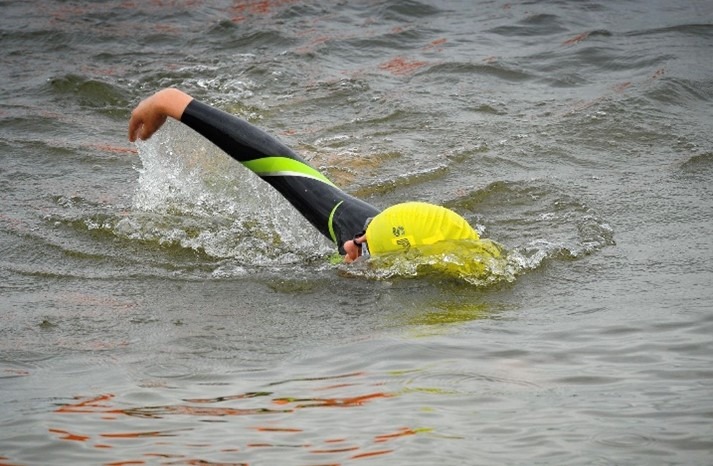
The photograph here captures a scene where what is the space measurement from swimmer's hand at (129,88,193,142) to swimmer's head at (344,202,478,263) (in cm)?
151

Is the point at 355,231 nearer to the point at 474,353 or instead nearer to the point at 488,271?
the point at 488,271

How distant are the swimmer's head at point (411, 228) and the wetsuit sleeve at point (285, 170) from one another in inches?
16.4

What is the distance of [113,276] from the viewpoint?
25.7 feet

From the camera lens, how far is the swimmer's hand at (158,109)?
7.56 meters

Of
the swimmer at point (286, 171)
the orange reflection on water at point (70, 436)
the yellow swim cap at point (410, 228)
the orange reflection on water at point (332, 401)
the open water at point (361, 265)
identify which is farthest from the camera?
the swimmer at point (286, 171)

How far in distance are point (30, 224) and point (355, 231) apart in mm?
2929

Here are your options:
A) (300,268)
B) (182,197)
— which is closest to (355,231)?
(300,268)

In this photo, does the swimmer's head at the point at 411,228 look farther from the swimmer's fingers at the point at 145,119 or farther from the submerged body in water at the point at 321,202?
the swimmer's fingers at the point at 145,119

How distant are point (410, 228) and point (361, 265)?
47cm

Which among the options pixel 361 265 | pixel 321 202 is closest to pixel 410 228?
pixel 361 265

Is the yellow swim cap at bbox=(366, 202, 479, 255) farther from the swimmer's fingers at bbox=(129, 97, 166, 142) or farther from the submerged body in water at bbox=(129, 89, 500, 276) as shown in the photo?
the swimmer's fingers at bbox=(129, 97, 166, 142)

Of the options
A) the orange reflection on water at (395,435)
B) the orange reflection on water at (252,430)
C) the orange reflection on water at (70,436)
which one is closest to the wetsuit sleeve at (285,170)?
the orange reflection on water at (252,430)

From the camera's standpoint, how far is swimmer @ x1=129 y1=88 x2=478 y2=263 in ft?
24.3

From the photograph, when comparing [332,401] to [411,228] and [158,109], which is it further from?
[158,109]
